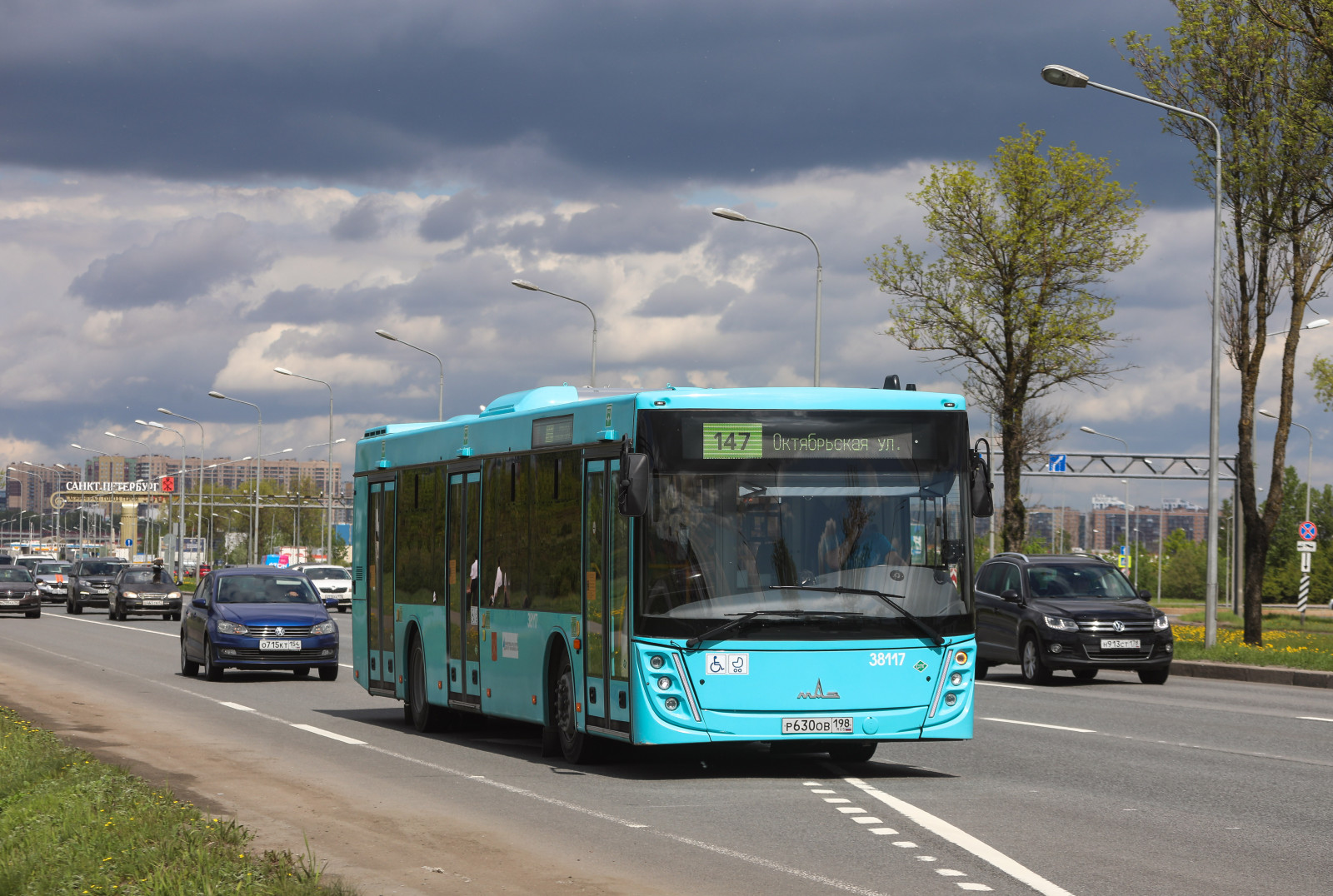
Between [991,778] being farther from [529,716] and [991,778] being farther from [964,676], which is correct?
[529,716]

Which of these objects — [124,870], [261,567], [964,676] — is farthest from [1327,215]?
[124,870]

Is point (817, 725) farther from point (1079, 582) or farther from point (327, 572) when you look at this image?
point (327, 572)

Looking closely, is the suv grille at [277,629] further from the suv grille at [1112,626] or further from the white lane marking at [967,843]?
the white lane marking at [967,843]

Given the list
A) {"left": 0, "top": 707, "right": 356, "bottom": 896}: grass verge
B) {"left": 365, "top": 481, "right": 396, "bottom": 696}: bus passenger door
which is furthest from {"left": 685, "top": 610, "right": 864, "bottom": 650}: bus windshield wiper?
{"left": 365, "top": 481, "right": 396, "bottom": 696}: bus passenger door

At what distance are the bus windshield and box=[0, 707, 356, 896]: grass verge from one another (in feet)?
12.8

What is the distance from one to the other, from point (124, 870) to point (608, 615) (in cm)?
572

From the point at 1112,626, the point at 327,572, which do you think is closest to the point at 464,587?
the point at 1112,626

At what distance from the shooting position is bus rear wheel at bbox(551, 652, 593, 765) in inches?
547

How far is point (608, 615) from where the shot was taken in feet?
43.3

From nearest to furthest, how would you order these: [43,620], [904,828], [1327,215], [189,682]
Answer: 1. [904,828]
2. [189,682]
3. [1327,215]
4. [43,620]

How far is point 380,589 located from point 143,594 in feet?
121

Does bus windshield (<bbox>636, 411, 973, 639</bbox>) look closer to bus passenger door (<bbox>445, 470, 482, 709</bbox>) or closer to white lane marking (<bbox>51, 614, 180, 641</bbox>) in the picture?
bus passenger door (<bbox>445, 470, 482, 709</bbox>)

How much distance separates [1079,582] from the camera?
2639 cm

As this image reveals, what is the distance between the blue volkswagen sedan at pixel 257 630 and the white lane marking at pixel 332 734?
7.31 metres
